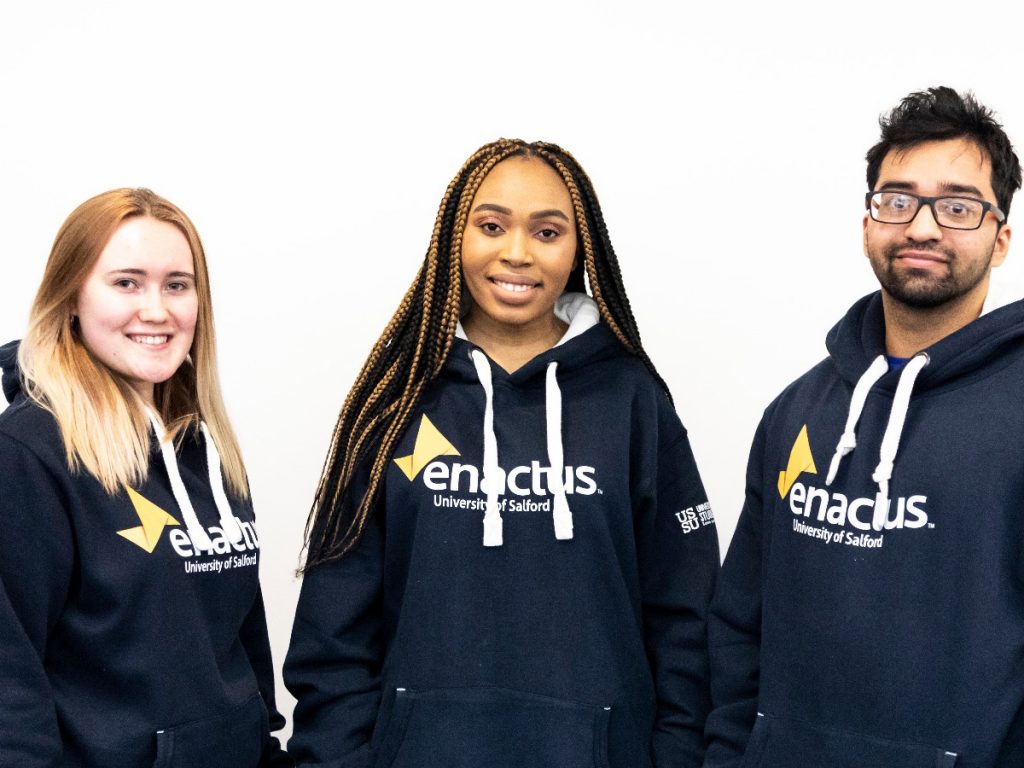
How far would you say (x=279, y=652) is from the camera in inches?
132

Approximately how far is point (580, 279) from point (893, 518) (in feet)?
2.61

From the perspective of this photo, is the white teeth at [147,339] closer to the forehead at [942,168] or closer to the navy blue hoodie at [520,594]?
the navy blue hoodie at [520,594]

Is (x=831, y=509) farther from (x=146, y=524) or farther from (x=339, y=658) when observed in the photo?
(x=146, y=524)

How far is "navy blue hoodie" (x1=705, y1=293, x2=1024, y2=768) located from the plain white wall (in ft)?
3.30

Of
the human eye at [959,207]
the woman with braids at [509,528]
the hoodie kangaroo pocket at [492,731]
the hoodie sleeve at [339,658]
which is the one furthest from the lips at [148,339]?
the human eye at [959,207]

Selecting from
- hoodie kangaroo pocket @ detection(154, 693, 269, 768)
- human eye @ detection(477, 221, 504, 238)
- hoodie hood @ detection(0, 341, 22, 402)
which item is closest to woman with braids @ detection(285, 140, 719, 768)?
human eye @ detection(477, 221, 504, 238)

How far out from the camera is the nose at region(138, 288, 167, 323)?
2.19m

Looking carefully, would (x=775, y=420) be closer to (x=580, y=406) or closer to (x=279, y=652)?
(x=580, y=406)

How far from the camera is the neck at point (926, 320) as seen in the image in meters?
2.07

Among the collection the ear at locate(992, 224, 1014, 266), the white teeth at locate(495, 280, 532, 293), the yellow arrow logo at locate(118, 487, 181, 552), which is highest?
the ear at locate(992, 224, 1014, 266)

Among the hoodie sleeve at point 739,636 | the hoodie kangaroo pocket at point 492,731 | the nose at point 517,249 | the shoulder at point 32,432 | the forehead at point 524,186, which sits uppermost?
the forehead at point 524,186

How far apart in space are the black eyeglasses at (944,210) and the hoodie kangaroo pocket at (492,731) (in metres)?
0.96

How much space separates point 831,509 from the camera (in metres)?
2.08

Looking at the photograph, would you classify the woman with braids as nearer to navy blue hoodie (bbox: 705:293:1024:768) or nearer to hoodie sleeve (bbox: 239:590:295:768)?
hoodie sleeve (bbox: 239:590:295:768)
